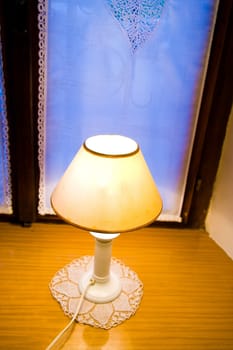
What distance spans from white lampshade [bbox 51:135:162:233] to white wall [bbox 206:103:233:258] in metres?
0.53

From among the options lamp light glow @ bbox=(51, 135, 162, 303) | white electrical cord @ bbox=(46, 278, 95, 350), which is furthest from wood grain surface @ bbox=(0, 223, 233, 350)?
lamp light glow @ bbox=(51, 135, 162, 303)

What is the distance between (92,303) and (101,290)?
0.04m

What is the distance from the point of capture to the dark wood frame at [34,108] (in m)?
1.06

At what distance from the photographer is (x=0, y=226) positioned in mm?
1315

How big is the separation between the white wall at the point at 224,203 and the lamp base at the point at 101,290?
47 centimetres

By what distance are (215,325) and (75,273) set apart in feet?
1.43

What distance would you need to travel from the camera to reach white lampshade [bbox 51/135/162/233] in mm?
802

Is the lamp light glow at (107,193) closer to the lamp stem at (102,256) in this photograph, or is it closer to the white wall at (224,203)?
the lamp stem at (102,256)

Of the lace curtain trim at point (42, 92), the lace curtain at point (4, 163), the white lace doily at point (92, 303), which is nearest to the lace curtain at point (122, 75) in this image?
the lace curtain trim at point (42, 92)

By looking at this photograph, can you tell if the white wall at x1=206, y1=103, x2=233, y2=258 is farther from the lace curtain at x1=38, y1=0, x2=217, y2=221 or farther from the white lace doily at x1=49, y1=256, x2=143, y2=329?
the white lace doily at x1=49, y1=256, x2=143, y2=329

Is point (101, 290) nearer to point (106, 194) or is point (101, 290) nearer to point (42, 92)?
point (106, 194)

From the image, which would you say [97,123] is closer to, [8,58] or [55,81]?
[55,81]

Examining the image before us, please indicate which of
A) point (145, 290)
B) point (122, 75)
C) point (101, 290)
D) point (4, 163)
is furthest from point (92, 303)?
point (122, 75)

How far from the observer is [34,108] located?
1.17 meters
